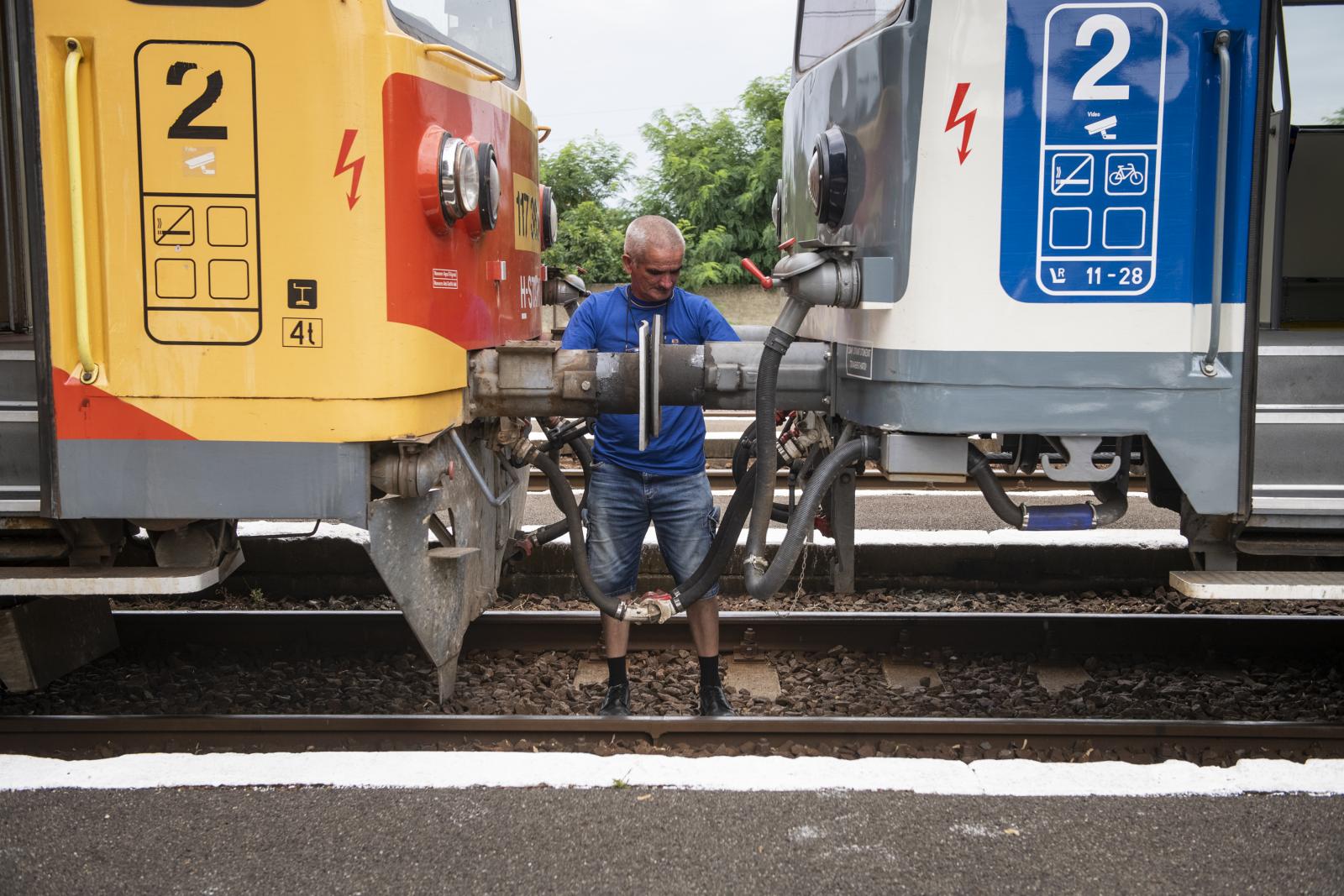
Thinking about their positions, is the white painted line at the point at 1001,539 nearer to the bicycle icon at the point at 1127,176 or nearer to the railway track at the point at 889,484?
the railway track at the point at 889,484

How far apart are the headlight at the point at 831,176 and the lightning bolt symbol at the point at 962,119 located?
496 mm

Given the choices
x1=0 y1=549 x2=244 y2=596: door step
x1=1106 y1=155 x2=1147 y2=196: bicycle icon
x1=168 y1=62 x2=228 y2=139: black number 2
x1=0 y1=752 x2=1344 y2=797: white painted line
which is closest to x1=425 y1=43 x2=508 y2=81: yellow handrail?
x1=168 y1=62 x2=228 y2=139: black number 2

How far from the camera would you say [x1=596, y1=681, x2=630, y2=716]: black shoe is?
465 centimetres

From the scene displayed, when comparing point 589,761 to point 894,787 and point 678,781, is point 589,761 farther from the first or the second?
point 894,787

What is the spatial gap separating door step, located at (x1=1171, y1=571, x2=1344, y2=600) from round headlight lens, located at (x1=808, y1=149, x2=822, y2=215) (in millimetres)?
1916

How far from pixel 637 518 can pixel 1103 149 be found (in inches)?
91.2

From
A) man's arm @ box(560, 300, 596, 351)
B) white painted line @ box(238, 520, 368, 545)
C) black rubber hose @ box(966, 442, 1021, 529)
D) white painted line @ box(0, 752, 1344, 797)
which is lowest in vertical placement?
white painted line @ box(0, 752, 1344, 797)

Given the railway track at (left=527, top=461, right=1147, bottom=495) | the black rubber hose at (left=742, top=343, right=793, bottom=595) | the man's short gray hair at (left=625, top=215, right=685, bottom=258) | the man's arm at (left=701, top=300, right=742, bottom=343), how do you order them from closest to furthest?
1. the black rubber hose at (left=742, top=343, right=793, bottom=595)
2. the man's short gray hair at (left=625, top=215, right=685, bottom=258)
3. the man's arm at (left=701, top=300, right=742, bottom=343)
4. the railway track at (left=527, top=461, right=1147, bottom=495)

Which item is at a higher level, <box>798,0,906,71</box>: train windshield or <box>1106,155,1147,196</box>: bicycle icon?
<box>798,0,906,71</box>: train windshield

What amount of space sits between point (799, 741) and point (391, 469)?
2026 millimetres

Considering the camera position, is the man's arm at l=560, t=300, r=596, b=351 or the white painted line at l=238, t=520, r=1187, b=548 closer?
the man's arm at l=560, t=300, r=596, b=351

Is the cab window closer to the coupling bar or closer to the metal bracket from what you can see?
the metal bracket

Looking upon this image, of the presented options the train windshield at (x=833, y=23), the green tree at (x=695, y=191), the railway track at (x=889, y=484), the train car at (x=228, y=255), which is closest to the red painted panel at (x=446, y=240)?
the train car at (x=228, y=255)

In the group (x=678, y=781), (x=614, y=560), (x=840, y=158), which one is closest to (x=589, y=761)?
(x=678, y=781)
